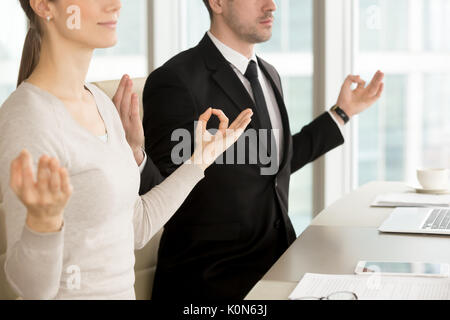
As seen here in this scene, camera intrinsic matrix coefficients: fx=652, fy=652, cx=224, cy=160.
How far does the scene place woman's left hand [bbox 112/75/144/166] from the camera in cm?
149

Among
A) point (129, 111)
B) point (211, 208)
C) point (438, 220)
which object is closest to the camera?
point (129, 111)

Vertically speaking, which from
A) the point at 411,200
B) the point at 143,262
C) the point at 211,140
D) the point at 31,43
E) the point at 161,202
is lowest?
the point at 143,262

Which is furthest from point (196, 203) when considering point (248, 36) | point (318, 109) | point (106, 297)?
point (318, 109)

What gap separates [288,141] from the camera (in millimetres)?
2148

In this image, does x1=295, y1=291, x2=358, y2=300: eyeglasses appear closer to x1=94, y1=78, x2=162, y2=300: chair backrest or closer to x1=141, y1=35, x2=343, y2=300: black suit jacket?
x1=141, y1=35, x2=343, y2=300: black suit jacket

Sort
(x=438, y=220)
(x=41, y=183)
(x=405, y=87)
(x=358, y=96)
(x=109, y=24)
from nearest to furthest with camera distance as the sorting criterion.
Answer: (x=41, y=183) → (x=109, y=24) → (x=438, y=220) → (x=358, y=96) → (x=405, y=87)

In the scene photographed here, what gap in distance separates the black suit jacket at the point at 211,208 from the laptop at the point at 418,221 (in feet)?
1.24

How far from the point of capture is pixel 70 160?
1.11 meters

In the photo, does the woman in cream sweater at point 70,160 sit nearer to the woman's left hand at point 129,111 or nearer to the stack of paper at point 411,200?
the woman's left hand at point 129,111

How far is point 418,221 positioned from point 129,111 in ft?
2.73

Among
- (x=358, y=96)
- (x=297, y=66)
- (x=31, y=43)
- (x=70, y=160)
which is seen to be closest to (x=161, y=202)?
(x=70, y=160)

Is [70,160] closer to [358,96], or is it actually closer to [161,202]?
[161,202]
